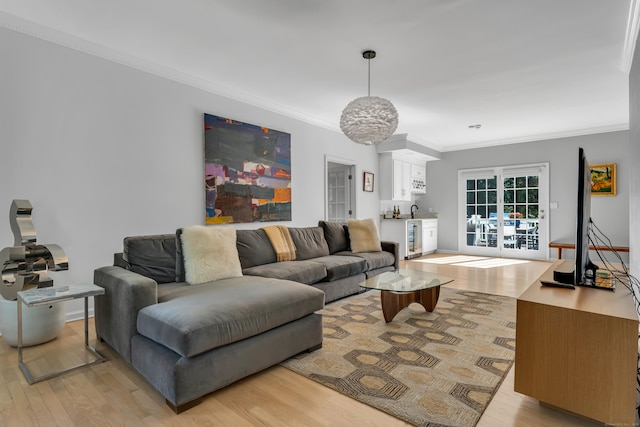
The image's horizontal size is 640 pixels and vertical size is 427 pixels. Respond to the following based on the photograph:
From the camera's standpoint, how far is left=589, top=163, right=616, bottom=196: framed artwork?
5945 millimetres

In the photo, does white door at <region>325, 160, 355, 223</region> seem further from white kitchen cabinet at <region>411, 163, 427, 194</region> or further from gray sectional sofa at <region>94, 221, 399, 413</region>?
gray sectional sofa at <region>94, 221, 399, 413</region>

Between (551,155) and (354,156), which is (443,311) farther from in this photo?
(551,155)

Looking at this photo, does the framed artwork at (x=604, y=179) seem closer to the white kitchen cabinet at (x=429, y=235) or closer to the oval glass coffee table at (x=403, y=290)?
the white kitchen cabinet at (x=429, y=235)

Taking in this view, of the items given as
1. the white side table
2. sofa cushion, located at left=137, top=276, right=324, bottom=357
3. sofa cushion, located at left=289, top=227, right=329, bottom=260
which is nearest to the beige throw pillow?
sofa cushion, located at left=289, top=227, right=329, bottom=260

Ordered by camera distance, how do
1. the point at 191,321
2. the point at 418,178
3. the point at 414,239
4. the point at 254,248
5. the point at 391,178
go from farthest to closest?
1. the point at 418,178
2. the point at 414,239
3. the point at 391,178
4. the point at 254,248
5. the point at 191,321

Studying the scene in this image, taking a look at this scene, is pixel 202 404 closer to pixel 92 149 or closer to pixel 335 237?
pixel 92 149

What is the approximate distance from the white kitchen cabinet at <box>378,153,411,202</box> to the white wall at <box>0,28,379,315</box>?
149 inches

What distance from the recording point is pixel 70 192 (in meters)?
3.01

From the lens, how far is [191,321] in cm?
173

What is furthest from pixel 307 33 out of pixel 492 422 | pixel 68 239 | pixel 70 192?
pixel 492 422

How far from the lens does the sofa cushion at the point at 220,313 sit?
1.71 metres

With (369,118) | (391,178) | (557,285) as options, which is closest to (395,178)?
(391,178)

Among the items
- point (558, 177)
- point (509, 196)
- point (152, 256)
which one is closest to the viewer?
point (152, 256)

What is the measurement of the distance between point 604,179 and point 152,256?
23.9 feet
